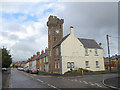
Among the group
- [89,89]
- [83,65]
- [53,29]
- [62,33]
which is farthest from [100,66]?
[89,89]

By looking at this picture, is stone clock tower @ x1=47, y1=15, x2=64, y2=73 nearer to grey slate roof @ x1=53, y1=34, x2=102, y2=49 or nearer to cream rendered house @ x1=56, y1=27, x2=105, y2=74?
grey slate roof @ x1=53, y1=34, x2=102, y2=49

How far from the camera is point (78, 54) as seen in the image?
2847 centimetres

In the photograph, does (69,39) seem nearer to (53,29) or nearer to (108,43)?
(53,29)

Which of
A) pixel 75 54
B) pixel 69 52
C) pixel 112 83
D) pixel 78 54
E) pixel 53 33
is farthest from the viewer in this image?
pixel 53 33

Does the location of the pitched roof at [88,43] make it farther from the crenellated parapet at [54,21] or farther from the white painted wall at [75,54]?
the crenellated parapet at [54,21]

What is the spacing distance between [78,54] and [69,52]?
8.27 feet

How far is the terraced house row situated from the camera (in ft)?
88.1

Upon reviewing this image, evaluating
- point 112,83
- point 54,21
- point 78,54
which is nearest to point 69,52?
point 78,54

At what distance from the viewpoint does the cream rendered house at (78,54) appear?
87.8 feet

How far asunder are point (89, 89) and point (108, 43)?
20728mm

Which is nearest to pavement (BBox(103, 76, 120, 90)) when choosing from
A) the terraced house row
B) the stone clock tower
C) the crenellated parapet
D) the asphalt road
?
the asphalt road

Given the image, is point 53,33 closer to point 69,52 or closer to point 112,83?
point 69,52

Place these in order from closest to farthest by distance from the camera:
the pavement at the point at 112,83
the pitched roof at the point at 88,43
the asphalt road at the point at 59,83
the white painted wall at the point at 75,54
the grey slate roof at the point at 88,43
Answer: the pavement at the point at 112,83 → the asphalt road at the point at 59,83 → the white painted wall at the point at 75,54 → the grey slate roof at the point at 88,43 → the pitched roof at the point at 88,43

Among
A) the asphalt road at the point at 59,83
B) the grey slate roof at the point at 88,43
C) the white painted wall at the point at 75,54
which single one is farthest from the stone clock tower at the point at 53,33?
the asphalt road at the point at 59,83
